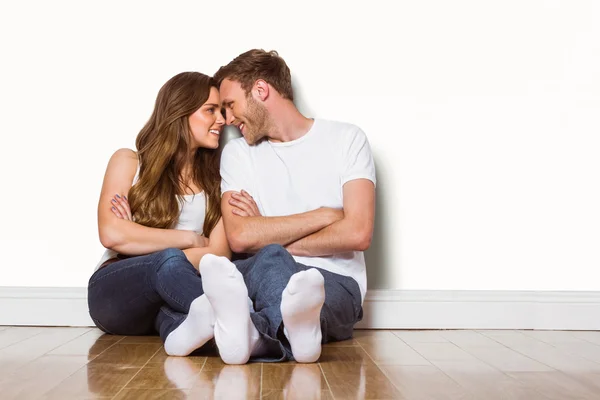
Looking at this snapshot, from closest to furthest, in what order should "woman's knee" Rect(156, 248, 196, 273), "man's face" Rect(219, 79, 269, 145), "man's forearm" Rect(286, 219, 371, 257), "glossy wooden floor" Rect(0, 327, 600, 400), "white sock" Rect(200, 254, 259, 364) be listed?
1. "glossy wooden floor" Rect(0, 327, 600, 400)
2. "white sock" Rect(200, 254, 259, 364)
3. "woman's knee" Rect(156, 248, 196, 273)
4. "man's forearm" Rect(286, 219, 371, 257)
5. "man's face" Rect(219, 79, 269, 145)

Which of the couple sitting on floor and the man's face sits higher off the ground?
the man's face

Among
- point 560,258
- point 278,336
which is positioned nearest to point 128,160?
point 278,336

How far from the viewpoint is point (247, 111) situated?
292 centimetres

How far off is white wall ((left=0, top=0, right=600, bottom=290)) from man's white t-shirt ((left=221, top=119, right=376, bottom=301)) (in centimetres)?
34

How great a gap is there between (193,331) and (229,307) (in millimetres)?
274

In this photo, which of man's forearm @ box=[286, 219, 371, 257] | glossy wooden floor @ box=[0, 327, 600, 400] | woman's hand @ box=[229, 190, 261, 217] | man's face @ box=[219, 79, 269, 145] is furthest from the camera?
man's face @ box=[219, 79, 269, 145]

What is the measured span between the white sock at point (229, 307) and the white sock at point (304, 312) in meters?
0.11

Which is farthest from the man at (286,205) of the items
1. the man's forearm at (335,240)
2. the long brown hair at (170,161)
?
A: the long brown hair at (170,161)

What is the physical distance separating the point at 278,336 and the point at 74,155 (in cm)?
145

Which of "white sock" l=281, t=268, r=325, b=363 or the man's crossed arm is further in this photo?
the man's crossed arm

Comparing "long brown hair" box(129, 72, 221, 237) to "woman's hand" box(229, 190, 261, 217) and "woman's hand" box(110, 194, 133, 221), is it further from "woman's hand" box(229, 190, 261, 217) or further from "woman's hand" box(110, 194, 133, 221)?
"woman's hand" box(229, 190, 261, 217)

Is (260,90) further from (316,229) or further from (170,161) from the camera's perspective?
(316,229)

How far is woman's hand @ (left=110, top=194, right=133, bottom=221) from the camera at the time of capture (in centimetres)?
279

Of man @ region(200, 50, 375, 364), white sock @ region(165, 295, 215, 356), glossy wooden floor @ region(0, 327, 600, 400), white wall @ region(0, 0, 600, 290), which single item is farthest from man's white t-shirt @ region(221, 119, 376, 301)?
white sock @ region(165, 295, 215, 356)
